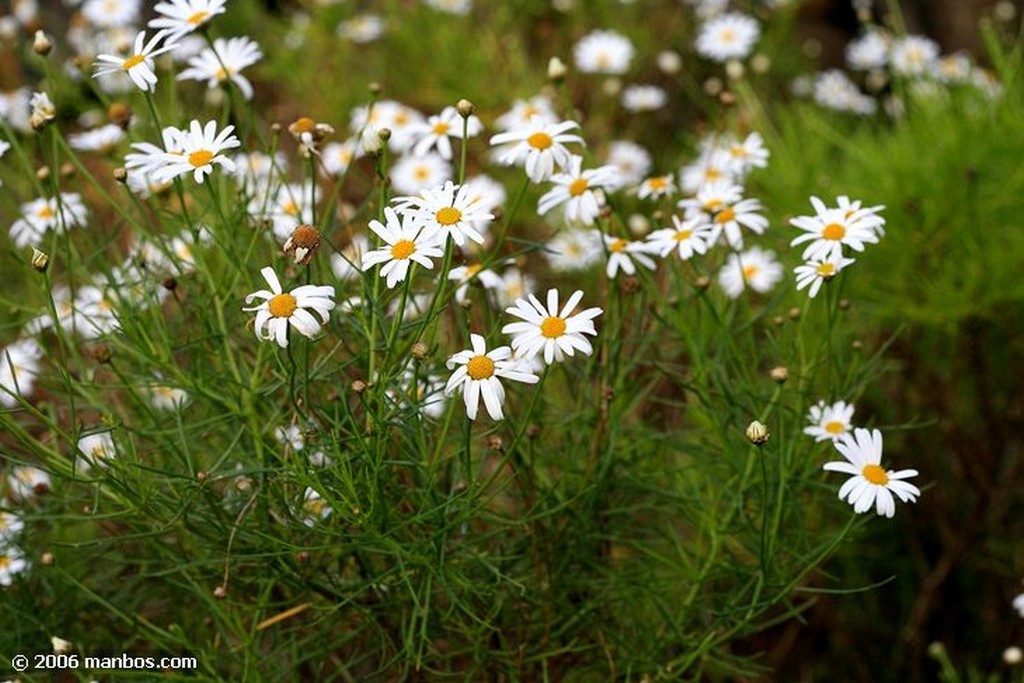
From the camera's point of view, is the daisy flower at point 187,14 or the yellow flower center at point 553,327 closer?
the yellow flower center at point 553,327

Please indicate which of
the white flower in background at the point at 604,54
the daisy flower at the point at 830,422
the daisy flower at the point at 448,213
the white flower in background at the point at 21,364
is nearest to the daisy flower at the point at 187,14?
the daisy flower at the point at 448,213

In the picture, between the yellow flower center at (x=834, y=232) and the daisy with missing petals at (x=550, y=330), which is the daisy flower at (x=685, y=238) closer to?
the yellow flower center at (x=834, y=232)

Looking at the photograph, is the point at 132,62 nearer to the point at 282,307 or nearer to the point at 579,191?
the point at 282,307

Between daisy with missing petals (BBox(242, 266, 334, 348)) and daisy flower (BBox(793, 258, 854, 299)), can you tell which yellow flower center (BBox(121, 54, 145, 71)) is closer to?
daisy with missing petals (BBox(242, 266, 334, 348))

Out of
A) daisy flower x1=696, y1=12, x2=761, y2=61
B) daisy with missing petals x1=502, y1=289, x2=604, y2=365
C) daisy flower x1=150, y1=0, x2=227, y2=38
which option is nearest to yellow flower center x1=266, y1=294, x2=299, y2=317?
daisy with missing petals x1=502, y1=289, x2=604, y2=365

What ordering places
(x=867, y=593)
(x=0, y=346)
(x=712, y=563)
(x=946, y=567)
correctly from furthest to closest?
(x=0, y=346) → (x=867, y=593) → (x=946, y=567) → (x=712, y=563)

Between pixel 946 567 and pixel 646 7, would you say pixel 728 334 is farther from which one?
pixel 646 7

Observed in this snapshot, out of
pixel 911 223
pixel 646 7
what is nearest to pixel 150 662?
pixel 911 223
